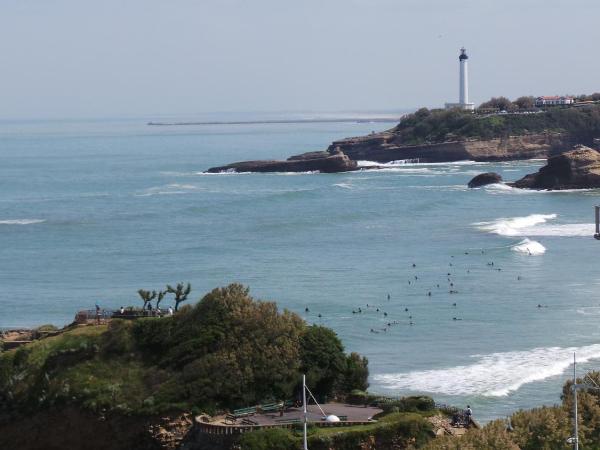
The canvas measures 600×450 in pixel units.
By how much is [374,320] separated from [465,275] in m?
12.7

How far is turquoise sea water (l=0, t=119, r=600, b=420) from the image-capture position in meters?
45.5

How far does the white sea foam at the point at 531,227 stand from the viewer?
269ft

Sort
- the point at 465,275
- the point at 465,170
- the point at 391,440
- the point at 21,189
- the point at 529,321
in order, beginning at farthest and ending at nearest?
the point at 465,170
the point at 21,189
the point at 465,275
the point at 529,321
the point at 391,440

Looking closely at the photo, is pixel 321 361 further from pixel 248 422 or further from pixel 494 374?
pixel 494 374

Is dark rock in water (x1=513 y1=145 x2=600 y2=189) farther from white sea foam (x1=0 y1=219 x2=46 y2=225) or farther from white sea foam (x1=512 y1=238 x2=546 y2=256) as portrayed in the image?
white sea foam (x1=0 y1=219 x2=46 y2=225)

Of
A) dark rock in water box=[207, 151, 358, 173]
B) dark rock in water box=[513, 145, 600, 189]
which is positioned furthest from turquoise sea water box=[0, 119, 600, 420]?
dark rock in water box=[207, 151, 358, 173]

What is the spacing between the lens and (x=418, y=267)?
66.8 meters

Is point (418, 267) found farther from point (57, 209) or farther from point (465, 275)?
point (57, 209)

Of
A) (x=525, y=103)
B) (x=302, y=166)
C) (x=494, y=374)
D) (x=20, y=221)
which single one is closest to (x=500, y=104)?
(x=525, y=103)

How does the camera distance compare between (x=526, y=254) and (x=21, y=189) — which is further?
(x=21, y=189)

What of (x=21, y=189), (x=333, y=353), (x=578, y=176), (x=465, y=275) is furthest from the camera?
(x=21, y=189)

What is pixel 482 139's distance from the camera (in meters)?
164

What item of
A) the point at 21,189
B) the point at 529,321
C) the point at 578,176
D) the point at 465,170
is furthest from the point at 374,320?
the point at 465,170

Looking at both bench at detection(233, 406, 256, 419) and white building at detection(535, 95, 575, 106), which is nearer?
bench at detection(233, 406, 256, 419)
